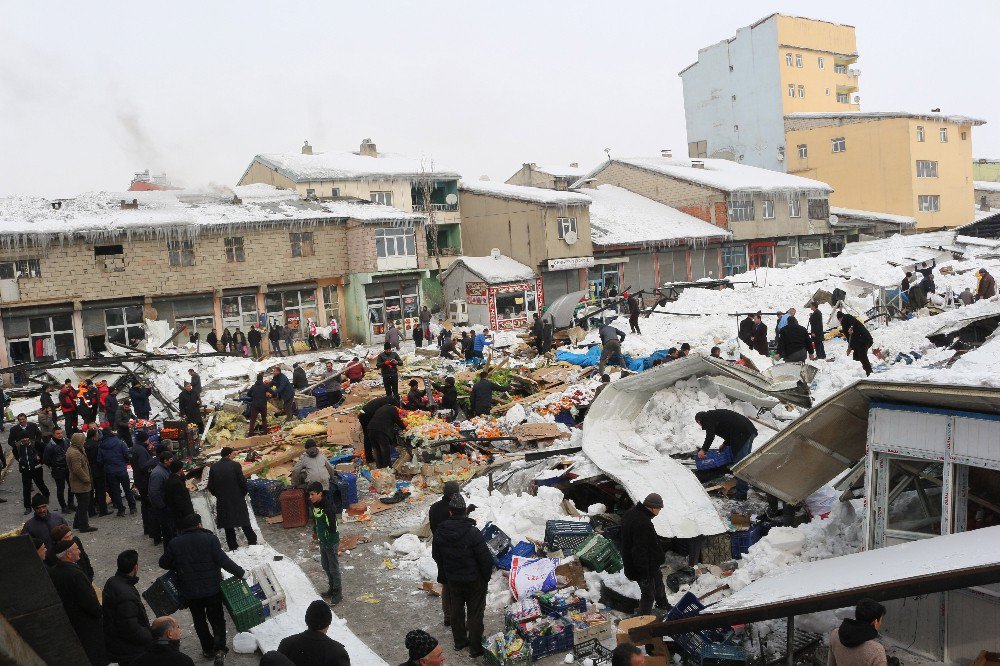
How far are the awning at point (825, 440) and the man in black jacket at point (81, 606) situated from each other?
6.39m

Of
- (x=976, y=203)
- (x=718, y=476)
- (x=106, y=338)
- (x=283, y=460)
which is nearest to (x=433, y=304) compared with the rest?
(x=106, y=338)

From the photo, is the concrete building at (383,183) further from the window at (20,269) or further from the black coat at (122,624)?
the black coat at (122,624)

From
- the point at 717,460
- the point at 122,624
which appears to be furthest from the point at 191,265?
the point at 122,624

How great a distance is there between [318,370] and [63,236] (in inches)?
433

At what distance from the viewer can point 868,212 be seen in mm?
49406

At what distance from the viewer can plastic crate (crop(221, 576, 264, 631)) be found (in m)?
8.16

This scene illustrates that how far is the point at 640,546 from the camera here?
7.78m

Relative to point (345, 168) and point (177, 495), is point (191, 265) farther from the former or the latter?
point (177, 495)

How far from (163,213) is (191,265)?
229cm

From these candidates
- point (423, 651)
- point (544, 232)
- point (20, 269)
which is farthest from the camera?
point (544, 232)

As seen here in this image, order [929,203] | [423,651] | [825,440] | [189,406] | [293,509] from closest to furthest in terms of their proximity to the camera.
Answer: [423,651], [825,440], [293,509], [189,406], [929,203]

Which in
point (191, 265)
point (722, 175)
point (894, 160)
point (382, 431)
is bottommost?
point (382, 431)

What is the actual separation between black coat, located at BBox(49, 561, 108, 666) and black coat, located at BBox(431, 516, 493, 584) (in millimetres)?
2976

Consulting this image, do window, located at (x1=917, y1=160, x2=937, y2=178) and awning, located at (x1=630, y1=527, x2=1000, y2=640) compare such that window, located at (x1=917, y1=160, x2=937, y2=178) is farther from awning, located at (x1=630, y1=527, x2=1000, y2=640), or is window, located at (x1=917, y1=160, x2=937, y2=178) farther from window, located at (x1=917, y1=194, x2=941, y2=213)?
awning, located at (x1=630, y1=527, x2=1000, y2=640)
